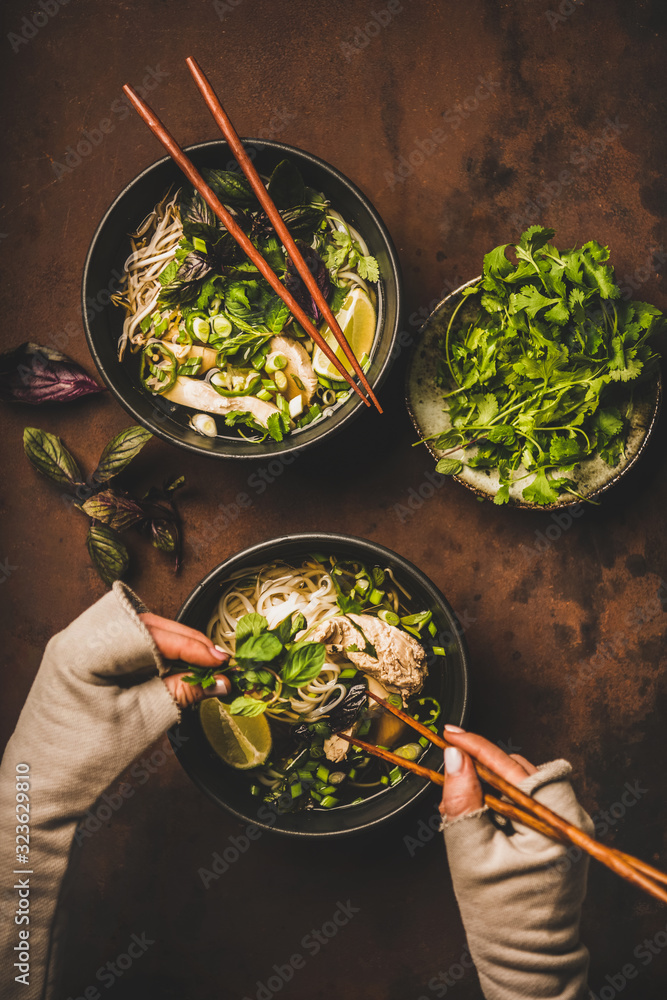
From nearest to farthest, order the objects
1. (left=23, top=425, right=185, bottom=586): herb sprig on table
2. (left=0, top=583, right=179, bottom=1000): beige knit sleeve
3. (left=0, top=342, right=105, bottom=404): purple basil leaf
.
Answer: (left=0, top=583, right=179, bottom=1000): beige knit sleeve, (left=23, top=425, right=185, bottom=586): herb sprig on table, (left=0, top=342, right=105, bottom=404): purple basil leaf

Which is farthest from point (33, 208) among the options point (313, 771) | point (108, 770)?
point (313, 771)

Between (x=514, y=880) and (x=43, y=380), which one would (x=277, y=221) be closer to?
(x=43, y=380)
